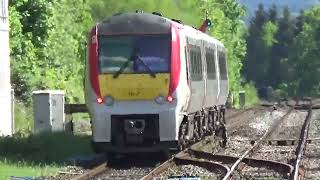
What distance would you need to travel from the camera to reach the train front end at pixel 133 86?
1795 cm

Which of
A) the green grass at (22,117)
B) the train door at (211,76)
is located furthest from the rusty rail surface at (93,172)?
the green grass at (22,117)

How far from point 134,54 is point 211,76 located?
6.11m

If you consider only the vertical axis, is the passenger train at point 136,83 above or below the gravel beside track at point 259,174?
above

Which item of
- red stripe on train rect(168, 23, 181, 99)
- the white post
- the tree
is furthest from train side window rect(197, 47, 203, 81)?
the tree

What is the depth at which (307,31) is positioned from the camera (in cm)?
14900

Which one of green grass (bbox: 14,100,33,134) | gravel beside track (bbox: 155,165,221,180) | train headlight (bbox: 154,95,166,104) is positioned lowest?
gravel beside track (bbox: 155,165,221,180)

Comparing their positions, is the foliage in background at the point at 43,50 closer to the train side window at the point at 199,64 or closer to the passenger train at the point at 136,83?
the train side window at the point at 199,64

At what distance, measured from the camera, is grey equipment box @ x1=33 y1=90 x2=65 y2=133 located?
80.1ft

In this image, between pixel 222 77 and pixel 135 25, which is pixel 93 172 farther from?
pixel 222 77

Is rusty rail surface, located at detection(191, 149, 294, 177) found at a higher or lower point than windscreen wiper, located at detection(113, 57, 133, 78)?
lower

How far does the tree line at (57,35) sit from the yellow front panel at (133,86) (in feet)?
62.7

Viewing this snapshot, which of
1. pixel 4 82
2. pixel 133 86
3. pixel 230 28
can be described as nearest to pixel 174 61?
pixel 133 86

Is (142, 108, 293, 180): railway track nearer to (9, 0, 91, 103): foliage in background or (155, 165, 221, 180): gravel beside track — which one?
(155, 165, 221, 180): gravel beside track

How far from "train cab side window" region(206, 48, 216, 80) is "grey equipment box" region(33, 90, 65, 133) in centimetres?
424
